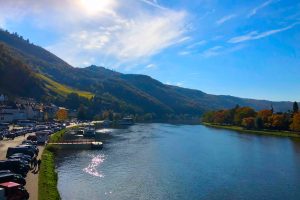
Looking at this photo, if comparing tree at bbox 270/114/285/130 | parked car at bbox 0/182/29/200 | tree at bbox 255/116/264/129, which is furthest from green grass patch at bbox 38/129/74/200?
tree at bbox 255/116/264/129

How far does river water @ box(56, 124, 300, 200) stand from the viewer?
58.1 metres

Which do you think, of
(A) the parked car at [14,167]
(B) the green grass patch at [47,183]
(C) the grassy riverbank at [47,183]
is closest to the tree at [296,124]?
(B) the green grass patch at [47,183]

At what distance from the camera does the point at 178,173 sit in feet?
245

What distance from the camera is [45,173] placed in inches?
2340

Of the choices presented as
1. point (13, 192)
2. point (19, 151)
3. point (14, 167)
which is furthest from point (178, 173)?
point (13, 192)

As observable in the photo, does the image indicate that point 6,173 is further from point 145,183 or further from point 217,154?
point 217,154

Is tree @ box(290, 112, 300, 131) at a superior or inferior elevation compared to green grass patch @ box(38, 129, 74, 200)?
superior

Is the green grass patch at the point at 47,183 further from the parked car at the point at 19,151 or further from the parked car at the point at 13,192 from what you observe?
the parked car at the point at 19,151

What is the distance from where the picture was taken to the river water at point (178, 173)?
58062 mm

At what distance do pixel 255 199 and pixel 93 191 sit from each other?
24.7 m

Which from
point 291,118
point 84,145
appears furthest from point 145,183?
point 291,118

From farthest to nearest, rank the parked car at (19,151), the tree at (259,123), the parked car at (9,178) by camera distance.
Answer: the tree at (259,123) → the parked car at (19,151) → the parked car at (9,178)

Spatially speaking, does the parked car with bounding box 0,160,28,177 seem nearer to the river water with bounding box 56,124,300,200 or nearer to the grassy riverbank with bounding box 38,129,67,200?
the grassy riverbank with bounding box 38,129,67,200

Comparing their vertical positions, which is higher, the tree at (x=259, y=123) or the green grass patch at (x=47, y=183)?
the tree at (x=259, y=123)
